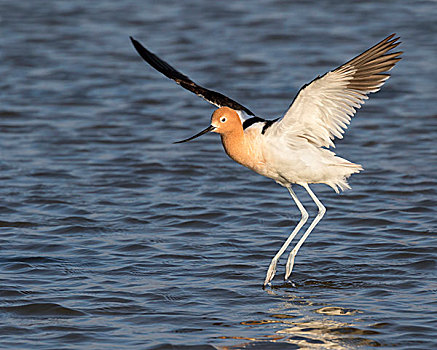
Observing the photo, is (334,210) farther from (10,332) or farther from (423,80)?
(423,80)

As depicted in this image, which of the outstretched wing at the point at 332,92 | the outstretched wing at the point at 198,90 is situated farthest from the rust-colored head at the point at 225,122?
the outstretched wing at the point at 198,90

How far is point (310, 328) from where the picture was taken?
7.44 m

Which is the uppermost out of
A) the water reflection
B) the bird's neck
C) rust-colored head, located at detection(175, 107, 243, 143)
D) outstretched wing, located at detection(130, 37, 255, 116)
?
outstretched wing, located at detection(130, 37, 255, 116)

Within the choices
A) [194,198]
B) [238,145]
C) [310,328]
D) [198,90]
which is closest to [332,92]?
[238,145]

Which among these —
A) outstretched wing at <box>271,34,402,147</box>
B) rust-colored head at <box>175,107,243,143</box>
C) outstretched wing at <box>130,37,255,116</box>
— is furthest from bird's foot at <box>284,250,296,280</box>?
outstretched wing at <box>130,37,255,116</box>

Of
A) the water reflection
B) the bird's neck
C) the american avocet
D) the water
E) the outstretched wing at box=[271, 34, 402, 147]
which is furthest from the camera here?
the bird's neck

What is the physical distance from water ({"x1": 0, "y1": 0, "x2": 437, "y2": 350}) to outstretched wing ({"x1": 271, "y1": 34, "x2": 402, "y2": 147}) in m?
1.32

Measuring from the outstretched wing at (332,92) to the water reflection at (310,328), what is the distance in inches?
60.4

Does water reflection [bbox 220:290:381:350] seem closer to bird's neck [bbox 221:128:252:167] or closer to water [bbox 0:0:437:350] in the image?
water [bbox 0:0:437:350]

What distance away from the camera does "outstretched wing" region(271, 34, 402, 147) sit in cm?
800

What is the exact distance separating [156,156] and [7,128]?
255 centimetres

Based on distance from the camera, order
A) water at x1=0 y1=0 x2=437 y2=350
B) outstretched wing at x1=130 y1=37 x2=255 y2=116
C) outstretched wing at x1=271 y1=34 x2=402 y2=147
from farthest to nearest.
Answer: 1. outstretched wing at x1=130 y1=37 x2=255 y2=116
2. outstretched wing at x1=271 y1=34 x2=402 y2=147
3. water at x1=0 y1=0 x2=437 y2=350

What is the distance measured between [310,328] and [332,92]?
81.1 inches

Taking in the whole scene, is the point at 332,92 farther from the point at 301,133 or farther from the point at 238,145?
the point at 238,145
